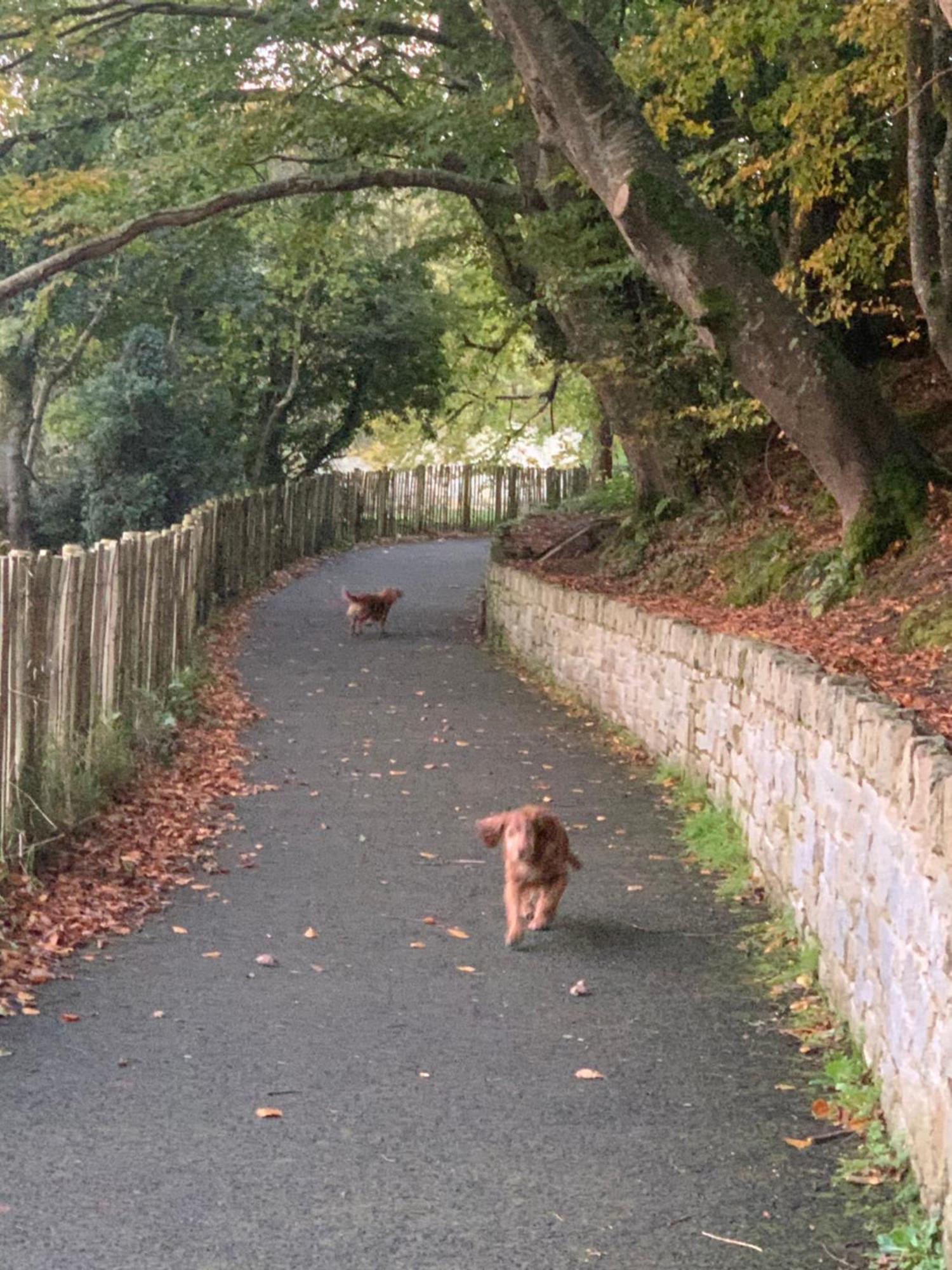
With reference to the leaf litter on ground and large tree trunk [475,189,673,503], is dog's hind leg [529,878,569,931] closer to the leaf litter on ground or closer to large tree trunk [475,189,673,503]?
the leaf litter on ground

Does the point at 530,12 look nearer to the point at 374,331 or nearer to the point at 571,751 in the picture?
the point at 571,751

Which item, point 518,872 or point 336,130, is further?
point 336,130

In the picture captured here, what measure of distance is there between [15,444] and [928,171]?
913 inches

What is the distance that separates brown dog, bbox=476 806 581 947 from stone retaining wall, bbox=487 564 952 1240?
111cm

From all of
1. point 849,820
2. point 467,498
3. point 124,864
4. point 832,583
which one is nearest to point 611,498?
point 832,583

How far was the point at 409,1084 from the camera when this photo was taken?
556 cm

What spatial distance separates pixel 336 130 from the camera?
18.2 meters

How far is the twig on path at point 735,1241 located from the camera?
14.2 ft

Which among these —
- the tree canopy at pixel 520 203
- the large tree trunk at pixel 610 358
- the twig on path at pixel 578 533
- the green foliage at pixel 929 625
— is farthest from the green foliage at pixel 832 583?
the twig on path at pixel 578 533

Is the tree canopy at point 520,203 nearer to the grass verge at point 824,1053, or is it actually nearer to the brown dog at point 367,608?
the brown dog at point 367,608

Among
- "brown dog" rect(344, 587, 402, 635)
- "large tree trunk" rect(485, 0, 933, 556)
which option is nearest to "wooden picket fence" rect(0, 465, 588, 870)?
"brown dog" rect(344, 587, 402, 635)

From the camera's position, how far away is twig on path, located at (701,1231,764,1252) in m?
4.32

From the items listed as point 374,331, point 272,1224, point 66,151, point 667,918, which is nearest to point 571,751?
point 667,918

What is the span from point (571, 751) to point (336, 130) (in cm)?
899
